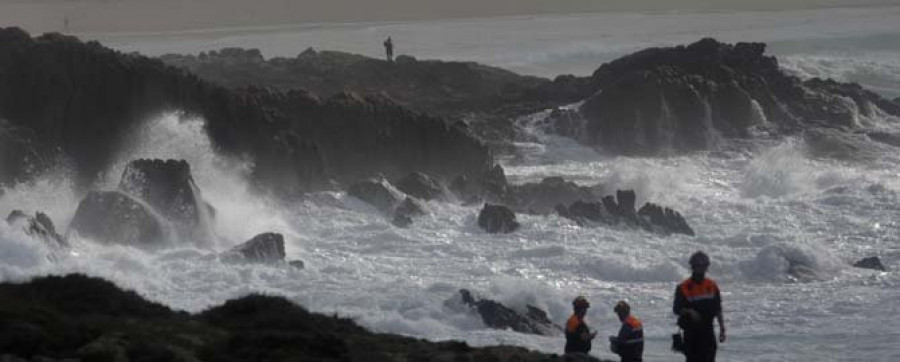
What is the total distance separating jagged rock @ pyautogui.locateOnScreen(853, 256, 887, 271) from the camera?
133ft

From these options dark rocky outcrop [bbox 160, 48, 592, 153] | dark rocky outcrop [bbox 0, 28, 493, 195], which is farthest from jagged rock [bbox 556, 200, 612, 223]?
dark rocky outcrop [bbox 160, 48, 592, 153]

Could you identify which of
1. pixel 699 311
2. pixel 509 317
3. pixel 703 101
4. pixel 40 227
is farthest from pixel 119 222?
pixel 699 311

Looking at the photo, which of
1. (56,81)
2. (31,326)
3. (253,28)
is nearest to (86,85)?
(56,81)

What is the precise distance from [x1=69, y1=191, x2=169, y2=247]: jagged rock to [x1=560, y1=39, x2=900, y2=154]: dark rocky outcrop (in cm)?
1923

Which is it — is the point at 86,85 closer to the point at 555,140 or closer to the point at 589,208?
the point at 589,208

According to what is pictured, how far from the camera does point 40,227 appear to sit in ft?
132

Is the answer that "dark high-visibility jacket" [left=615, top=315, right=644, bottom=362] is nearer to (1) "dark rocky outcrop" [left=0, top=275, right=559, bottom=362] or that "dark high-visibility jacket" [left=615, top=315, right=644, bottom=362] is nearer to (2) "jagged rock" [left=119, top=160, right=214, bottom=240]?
(1) "dark rocky outcrop" [left=0, top=275, right=559, bottom=362]

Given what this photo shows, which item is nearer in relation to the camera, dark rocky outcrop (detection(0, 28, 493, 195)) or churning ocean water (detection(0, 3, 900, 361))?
churning ocean water (detection(0, 3, 900, 361))

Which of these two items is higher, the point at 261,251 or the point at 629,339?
the point at 261,251

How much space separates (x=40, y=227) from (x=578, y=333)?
18.5m

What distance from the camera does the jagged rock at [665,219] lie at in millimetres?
46406

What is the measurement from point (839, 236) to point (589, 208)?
214 inches

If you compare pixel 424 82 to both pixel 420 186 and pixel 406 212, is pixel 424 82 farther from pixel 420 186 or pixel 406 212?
pixel 406 212

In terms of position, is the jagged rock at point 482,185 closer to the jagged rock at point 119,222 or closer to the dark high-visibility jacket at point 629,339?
the jagged rock at point 119,222
